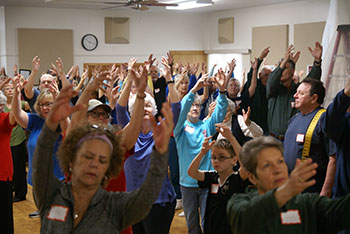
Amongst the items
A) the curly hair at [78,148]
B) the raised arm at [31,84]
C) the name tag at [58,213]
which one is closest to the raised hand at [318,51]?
the raised arm at [31,84]

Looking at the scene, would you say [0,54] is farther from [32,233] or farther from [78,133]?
[78,133]

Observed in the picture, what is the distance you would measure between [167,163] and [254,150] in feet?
1.23

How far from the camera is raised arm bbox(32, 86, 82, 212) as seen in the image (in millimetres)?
1696

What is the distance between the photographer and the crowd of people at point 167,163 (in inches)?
67.7

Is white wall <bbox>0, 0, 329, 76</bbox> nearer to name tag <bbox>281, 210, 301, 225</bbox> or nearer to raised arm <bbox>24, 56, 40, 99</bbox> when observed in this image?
raised arm <bbox>24, 56, 40, 99</bbox>

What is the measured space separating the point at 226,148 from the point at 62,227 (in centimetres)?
141

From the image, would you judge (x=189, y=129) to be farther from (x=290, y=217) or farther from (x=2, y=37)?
(x=2, y=37)

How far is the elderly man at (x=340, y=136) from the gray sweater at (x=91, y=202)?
168cm

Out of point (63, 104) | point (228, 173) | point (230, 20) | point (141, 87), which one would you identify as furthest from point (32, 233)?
point (230, 20)

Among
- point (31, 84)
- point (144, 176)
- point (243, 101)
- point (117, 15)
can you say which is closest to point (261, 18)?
point (117, 15)

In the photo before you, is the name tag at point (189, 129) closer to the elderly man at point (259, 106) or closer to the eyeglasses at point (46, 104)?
the eyeglasses at point (46, 104)

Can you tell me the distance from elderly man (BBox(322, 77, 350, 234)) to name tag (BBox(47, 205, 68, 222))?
1948 millimetres

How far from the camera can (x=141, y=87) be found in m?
2.33

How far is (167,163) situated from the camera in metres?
1.76
